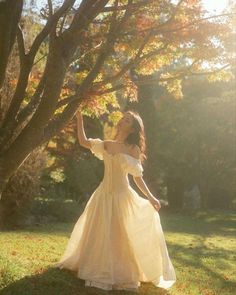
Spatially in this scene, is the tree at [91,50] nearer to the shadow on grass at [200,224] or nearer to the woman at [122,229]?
the woman at [122,229]

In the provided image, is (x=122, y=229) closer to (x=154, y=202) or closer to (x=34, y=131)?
(x=154, y=202)

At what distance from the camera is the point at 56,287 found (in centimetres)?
582

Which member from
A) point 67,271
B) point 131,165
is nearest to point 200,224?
point 67,271

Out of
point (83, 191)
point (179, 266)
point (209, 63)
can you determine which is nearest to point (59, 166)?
point (83, 191)

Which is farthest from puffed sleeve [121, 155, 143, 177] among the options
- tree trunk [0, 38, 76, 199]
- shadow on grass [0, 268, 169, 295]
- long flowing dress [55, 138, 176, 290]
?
shadow on grass [0, 268, 169, 295]

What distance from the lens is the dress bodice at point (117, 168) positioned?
6.18 metres

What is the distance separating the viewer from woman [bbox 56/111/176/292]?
605cm

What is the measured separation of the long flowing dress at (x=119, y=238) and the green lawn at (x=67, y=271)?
0.61 feet

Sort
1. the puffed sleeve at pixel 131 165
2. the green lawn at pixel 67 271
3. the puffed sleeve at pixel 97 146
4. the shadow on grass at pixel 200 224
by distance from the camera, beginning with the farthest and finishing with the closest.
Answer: the shadow on grass at pixel 200 224 → the puffed sleeve at pixel 97 146 → the puffed sleeve at pixel 131 165 → the green lawn at pixel 67 271

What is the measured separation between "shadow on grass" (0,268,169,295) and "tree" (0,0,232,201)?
1.18 m

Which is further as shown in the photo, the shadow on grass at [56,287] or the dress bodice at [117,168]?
the dress bodice at [117,168]

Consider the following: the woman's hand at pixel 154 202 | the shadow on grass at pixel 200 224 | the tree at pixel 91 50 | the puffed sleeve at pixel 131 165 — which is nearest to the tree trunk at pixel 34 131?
the tree at pixel 91 50

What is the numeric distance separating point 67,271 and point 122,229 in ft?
3.16

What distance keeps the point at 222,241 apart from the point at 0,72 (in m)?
10.6
